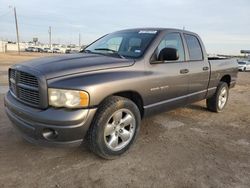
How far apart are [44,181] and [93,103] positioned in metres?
1.07

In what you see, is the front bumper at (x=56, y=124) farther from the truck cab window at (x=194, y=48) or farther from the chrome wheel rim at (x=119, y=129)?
the truck cab window at (x=194, y=48)

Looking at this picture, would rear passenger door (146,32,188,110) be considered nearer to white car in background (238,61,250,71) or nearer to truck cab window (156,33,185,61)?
truck cab window (156,33,185,61)

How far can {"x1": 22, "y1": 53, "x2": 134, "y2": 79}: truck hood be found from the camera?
304 centimetres

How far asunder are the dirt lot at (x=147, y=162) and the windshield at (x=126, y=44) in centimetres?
150

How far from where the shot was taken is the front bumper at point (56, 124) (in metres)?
2.88

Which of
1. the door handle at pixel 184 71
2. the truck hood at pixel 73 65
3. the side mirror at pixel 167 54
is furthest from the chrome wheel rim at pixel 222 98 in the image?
the truck hood at pixel 73 65

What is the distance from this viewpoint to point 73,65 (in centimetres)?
324

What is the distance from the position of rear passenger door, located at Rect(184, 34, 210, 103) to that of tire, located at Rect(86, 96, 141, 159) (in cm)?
167

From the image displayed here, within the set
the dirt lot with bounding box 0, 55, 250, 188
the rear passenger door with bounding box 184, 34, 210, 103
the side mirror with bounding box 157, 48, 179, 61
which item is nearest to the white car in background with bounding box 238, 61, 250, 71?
the rear passenger door with bounding box 184, 34, 210, 103

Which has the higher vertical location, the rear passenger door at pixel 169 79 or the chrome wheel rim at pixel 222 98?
the rear passenger door at pixel 169 79

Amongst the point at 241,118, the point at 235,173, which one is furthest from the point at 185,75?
the point at 241,118

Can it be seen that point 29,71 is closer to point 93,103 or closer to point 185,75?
point 93,103

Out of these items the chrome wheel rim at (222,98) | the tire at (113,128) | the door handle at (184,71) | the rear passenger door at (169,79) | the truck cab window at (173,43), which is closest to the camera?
the tire at (113,128)

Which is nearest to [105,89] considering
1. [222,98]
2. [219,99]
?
[219,99]
